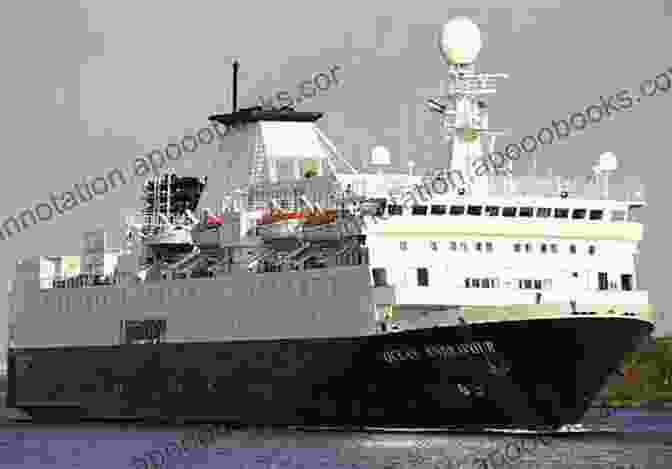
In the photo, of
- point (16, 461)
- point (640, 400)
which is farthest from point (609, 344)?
point (640, 400)

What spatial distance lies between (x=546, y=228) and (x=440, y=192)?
10.9 ft

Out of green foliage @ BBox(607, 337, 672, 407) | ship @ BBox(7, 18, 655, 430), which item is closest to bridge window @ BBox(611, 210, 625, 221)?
ship @ BBox(7, 18, 655, 430)

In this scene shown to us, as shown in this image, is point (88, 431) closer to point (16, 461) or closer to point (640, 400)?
point (16, 461)

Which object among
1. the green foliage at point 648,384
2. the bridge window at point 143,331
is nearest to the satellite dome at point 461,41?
the bridge window at point 143,331

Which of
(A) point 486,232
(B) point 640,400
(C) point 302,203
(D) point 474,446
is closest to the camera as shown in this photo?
(D) point 474,446

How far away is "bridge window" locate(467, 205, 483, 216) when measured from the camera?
61062 millimetres

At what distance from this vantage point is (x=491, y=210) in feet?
201

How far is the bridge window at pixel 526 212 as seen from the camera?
202ft

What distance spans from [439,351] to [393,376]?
2.14 metres

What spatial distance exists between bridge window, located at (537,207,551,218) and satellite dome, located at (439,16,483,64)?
5065mm

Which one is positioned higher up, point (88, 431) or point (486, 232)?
A: point (486, 232)

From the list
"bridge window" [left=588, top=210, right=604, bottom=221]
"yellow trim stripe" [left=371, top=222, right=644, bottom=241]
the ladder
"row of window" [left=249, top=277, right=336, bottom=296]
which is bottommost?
"row of window" [left=249, top=277, right=336, bottom=296]

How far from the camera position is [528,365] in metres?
56.6

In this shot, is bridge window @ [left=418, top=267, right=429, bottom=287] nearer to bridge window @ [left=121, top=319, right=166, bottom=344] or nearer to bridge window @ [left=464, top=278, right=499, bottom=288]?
bridge window @ [left=464, top=278, right=499, bottom=288]
